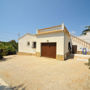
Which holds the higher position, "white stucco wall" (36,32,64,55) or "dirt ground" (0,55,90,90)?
"white stucco wall" (36,32,64,55)

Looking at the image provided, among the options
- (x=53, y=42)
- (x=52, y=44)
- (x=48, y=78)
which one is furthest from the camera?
(x=52, y=44)

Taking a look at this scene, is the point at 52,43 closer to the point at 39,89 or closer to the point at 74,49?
the point at 74,49

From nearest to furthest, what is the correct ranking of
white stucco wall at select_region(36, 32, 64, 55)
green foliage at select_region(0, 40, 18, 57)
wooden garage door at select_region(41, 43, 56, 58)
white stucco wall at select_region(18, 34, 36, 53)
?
white stucco wall at select_region(36, 32, 64, 55) → wooden garage door at select_region(41, 43, 56, 58) → green foliage at select_region(0, 40, 18, 57) → white stucco wall at select_region(18, 34, 36, 53)

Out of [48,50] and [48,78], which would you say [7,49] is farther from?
[48,78]

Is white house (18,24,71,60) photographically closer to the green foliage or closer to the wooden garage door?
the wooden garage door

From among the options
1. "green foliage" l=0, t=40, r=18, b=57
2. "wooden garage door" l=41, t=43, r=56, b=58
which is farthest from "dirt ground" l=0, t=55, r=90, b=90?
"green foliage" l=0, t=40, r=18, b=57

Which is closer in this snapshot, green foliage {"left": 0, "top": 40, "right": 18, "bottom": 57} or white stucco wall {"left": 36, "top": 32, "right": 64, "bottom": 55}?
white stucco wall {"left": 36, "top": 32, "right": 64, "bottom": 55}

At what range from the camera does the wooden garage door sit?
7749 mm

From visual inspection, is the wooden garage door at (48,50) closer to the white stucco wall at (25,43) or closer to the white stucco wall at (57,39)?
the white stucco wall at (57,39)

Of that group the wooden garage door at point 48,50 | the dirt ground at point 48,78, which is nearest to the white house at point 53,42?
the wooden garage door at point 48,50

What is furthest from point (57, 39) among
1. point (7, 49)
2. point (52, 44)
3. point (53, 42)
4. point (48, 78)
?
point (7, 49)

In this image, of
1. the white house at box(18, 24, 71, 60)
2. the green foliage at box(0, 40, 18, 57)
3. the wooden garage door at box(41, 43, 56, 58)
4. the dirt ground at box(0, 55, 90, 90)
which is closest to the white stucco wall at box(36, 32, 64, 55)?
the white house at box(18, 24, 71, 60)

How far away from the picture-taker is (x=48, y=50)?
827 cm

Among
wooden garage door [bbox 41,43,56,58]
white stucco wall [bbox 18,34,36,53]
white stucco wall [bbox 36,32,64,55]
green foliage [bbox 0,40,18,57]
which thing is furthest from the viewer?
white stucco wall [bbox 18,34,36,53]
